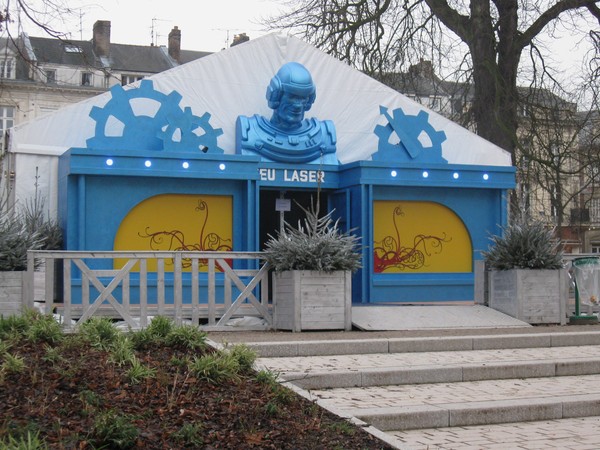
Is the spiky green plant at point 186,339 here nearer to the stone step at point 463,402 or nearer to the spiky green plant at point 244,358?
the spiky green plant at point 244,358

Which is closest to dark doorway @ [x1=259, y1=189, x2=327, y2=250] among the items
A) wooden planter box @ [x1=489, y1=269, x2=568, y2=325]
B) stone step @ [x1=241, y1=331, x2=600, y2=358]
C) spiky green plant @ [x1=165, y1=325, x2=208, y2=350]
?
wooden planter box @ [x1=489, y1=269, x2=568, y2=325]

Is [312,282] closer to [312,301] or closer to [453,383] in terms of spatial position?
[312,301]

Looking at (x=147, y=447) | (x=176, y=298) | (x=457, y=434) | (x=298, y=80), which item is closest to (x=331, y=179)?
(x=298, y=80)

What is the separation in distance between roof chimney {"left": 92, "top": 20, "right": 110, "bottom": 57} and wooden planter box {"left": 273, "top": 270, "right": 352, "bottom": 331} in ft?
171

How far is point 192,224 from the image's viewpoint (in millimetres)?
15742

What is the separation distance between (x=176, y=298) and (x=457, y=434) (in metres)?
5.67

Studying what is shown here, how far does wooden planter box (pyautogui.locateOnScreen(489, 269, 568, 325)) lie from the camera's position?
13641 mm

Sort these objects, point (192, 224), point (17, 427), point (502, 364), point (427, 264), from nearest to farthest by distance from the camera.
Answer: point (17, 427)
point (502, 364)
point (192, 224)
point (427, 264)

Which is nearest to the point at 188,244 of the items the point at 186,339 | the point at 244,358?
the point at 186,339

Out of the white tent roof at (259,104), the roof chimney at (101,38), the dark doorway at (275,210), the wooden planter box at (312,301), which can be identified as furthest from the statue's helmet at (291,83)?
the roof chimney at (101,38)

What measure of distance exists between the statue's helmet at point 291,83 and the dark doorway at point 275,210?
1.88 m

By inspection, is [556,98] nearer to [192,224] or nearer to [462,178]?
[462,178]

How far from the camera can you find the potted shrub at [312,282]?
1216 cm

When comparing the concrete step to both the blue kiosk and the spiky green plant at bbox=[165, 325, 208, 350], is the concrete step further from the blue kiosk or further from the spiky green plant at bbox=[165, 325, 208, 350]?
the blue kiosk
